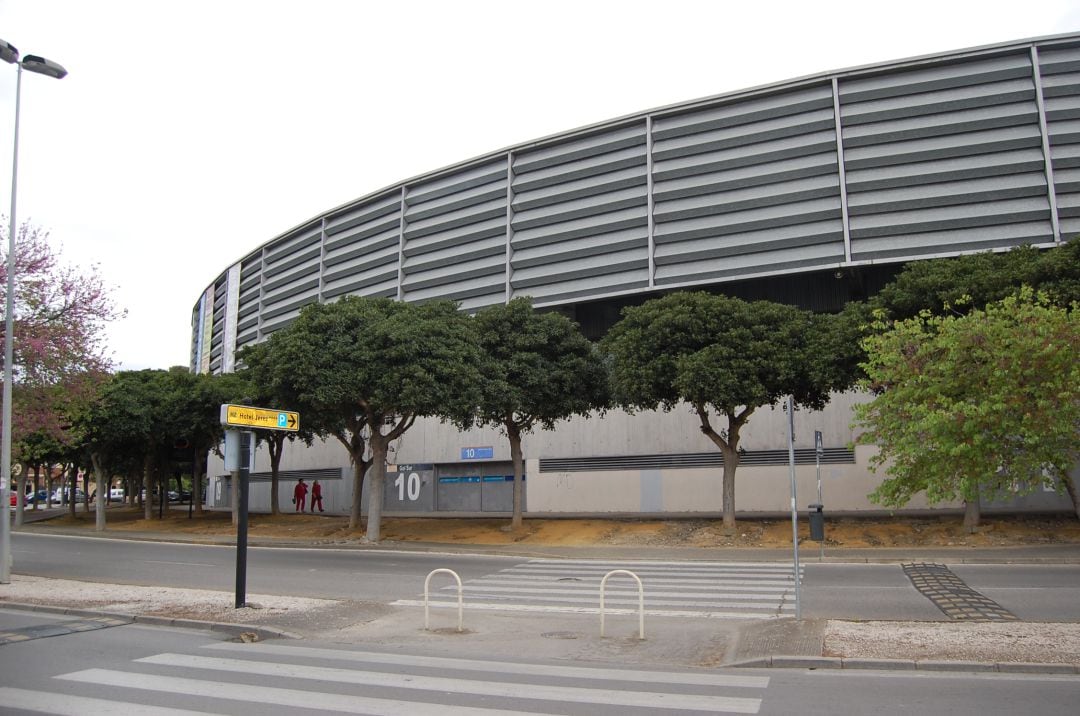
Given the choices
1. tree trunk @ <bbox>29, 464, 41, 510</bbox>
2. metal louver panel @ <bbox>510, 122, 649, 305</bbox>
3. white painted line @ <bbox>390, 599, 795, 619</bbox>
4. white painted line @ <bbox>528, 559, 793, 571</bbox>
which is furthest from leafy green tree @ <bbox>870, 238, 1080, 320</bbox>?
tree trunk @ <bbox>29, 464, 41, 510</bbox>

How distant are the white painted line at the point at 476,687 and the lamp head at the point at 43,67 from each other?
499 inches

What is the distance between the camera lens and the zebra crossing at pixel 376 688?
686cm

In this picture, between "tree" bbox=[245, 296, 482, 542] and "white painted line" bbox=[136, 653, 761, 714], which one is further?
"tree" bbox=[245, 296, 482, 542]

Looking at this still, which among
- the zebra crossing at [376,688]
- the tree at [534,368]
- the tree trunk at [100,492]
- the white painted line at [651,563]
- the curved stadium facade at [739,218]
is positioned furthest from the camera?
the tree trunk at [100,492]

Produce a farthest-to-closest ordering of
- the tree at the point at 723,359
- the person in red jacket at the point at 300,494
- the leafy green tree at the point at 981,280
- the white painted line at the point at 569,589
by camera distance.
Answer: the person in red jacket at the point at 300,494, the tree at the point at 723,359, the leafy green tree at the point at 981,280, the white painted line at the point at 569,589

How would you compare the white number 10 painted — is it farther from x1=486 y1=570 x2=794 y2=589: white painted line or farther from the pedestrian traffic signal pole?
the pedestrian traffic signal pole

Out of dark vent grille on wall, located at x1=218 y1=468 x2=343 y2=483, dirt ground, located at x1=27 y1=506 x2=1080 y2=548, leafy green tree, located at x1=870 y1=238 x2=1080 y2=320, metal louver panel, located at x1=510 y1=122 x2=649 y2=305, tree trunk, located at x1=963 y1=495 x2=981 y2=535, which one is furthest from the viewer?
dark vent grille on wall, located at x1=218 y1=468 x2=343 y2=483

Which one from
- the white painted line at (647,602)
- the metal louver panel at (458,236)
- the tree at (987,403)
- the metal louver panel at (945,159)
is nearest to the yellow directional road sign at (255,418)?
the white painted line at (647,602)

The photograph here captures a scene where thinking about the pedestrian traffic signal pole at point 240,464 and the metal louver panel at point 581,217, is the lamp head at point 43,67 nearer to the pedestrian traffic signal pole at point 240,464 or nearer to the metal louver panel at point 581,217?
the pedestrian traffic signal pole at point 240,464

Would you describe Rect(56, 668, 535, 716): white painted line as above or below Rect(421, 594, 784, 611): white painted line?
above

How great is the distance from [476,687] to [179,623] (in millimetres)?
→ 6005

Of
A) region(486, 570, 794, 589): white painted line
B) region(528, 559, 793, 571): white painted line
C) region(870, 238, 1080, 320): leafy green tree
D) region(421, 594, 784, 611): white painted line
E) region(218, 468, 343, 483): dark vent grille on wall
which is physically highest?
region(870, 238, 1080, 320): leafy green tree

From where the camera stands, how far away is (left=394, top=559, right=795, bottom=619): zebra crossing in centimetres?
1298

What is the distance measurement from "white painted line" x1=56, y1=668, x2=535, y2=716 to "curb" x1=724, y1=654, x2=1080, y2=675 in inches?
132
